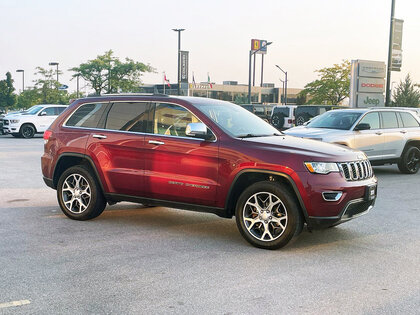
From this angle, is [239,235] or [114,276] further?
[239,235]

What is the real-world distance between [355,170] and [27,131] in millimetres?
23527

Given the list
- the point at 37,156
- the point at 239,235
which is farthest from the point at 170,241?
the point at 37,156

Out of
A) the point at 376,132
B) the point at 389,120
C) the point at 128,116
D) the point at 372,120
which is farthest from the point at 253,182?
the point at 389,120

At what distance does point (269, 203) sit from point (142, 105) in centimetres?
224

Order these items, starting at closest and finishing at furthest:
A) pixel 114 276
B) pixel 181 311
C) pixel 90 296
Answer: pixel 181 311 < pixel 90 296 < pixel 114 276

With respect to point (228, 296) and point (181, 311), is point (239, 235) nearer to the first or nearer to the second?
point (228, 296)

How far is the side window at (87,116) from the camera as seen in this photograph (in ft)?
24.3

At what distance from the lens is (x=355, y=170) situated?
20.2 feet

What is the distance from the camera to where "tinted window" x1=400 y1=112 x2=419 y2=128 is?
13829 millimetres

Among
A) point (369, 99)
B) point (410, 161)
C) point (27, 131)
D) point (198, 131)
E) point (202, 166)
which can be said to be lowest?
point (27, 131)

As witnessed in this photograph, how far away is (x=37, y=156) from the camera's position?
16.7m

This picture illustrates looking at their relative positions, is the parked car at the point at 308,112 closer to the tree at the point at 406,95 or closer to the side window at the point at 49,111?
the tree at the point at 406,95

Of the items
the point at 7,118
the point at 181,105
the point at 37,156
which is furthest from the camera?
the point at 7,118

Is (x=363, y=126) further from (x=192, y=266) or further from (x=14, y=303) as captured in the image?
(x=14, y=303)
